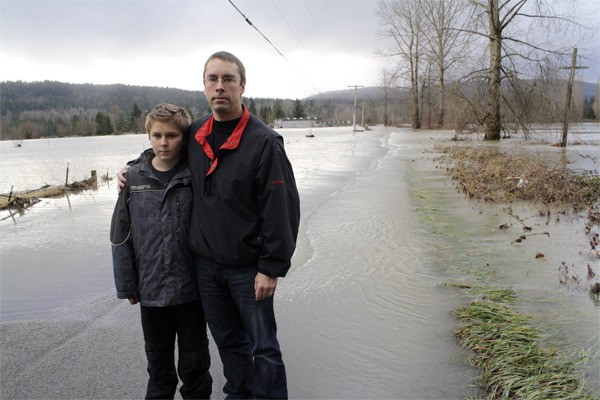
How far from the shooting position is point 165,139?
286 cm

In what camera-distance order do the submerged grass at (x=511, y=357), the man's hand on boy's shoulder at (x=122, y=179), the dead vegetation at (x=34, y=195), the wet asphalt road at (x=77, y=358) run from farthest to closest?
the dead vegetation at (x=34, y=195) → the wet asphalt road at (x=77, y=358) → the man's hand on boy's shoulder at (x=122, y=179) → the submerged grass at (x=511, y=357)

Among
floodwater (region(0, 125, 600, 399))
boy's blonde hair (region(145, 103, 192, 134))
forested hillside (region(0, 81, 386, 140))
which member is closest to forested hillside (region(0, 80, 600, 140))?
forested hillside (region(0, 81, 386, 140))

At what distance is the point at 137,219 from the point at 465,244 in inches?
196

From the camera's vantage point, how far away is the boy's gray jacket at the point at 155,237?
9.39ft

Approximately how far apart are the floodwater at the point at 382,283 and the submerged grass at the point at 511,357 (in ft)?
0.42

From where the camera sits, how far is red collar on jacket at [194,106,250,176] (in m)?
2.61

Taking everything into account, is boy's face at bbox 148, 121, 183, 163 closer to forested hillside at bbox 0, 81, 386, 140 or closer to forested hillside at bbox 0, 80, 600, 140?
forested hillside at bbox 0, 80, 600, 140

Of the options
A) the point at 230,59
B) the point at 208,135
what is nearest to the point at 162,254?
the point at 208,135

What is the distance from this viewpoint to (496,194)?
973cm

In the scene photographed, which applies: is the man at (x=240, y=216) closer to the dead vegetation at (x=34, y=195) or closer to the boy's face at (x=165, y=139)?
the boy's face at (x=165, y=139)

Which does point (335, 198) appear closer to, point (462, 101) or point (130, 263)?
point (130, 263)

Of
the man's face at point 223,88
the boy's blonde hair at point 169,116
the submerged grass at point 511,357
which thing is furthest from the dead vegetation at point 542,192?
the boy's blonde hair at point 169,116

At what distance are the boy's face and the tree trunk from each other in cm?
2346

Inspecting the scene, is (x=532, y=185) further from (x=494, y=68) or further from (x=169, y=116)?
(x=494, y=68)
